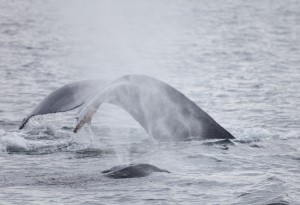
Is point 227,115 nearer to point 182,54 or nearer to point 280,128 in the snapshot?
point 280,128

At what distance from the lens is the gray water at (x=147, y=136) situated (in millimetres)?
9969

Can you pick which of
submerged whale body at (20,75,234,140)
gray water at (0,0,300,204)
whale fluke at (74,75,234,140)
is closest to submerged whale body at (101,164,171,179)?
gray water at (0,0,300,204)

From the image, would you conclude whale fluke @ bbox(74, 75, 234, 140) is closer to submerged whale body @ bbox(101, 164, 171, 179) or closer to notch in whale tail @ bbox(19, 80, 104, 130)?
notch in whale tail @ bbox(19, 80, 104, 130)

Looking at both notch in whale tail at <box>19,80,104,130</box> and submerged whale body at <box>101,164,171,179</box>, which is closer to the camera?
submerged whale body at <box>101,164,171,179</box>

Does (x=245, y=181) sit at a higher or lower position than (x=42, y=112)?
lower

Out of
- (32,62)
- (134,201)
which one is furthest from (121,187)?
(32,62)

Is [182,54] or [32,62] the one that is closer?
[32,62]

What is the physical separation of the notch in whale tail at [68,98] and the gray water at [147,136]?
817mm

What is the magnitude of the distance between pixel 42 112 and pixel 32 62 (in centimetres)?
1486

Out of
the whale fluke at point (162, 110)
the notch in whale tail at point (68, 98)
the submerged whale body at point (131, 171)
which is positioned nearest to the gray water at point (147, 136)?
the submerged whale body at point (131, 171)

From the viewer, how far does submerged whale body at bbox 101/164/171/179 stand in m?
10.4

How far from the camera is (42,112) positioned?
434 inches

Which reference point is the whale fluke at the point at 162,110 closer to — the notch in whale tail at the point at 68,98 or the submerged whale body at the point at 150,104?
the submerged whale body at the point at 150,104

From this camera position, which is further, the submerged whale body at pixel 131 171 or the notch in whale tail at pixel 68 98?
the notch in whale tail at pixel 68 98
